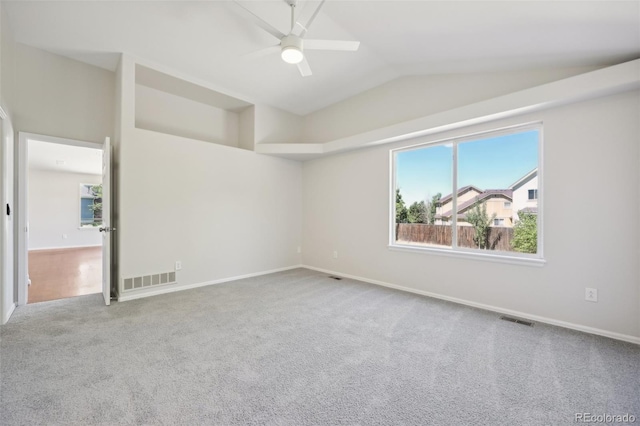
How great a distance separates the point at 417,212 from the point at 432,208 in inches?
9.6

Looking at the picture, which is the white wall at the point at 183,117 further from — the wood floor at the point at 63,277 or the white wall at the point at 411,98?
the wood floor at the point at 63,277

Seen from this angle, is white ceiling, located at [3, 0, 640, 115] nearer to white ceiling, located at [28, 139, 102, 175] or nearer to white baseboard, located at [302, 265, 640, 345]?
white baseboard, located at [302, 265, 640, 345]

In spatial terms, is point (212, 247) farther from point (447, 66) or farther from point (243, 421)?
point (447, 66)

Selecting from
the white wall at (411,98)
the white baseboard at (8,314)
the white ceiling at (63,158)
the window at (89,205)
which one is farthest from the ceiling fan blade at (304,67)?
the window at (89,205)

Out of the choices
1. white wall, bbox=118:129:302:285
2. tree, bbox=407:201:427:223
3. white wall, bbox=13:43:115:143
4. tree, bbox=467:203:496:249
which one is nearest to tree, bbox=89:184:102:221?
white wall, bbox=13:43:115:143

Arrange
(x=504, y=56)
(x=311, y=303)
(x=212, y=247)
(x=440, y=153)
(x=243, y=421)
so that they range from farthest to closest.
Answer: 1. (x=212, y=247)
2. (x=440, y=153)
3. (x=311, y=303)
4. (x=504, y=56)
5. (x=243, y=421)

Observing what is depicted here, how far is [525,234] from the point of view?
323cm

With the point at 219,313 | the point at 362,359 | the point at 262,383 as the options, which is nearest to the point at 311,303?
the point at 219,313

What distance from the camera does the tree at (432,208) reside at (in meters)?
4.09

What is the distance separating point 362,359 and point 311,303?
1412mm

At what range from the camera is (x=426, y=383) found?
74.2 inches

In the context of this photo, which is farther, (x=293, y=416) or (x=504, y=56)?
(x=504, y=56)

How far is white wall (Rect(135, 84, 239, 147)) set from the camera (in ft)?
14.1

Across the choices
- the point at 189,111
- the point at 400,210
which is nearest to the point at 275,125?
the point at 189,111
